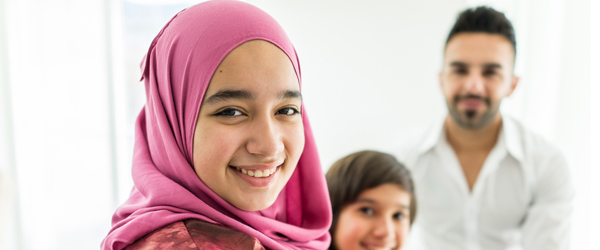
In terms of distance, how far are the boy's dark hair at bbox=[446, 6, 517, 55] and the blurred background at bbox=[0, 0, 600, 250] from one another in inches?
18.9

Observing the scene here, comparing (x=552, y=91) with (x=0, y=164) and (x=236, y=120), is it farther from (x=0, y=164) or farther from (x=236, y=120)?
(x=0, y=164)

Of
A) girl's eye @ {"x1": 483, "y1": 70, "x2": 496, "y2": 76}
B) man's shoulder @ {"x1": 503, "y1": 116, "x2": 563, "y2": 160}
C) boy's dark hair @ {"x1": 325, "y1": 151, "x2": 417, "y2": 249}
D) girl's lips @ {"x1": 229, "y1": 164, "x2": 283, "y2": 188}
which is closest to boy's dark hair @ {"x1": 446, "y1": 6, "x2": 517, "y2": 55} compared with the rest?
girl's eye @ {"x1": 483, "y1": 70, "x2": 496, "y2": 76}

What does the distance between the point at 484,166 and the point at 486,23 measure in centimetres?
69

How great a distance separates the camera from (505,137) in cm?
212

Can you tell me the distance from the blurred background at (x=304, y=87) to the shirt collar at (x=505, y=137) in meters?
0.16

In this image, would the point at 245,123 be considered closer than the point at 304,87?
Yes

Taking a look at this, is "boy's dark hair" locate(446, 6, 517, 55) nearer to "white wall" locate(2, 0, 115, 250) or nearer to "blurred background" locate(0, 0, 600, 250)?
"blurred background" locate(0, 0, 600, 250)

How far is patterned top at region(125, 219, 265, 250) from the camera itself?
694 millimetres

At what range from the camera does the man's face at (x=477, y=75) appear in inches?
77.7

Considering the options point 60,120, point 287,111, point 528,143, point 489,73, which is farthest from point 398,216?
point 60,120

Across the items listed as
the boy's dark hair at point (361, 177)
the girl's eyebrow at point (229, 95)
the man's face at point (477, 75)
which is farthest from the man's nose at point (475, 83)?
the girl's eyebrow at point (229, 95)

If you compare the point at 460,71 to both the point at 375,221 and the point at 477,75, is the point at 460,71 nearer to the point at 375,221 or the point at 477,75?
the point at 477,75

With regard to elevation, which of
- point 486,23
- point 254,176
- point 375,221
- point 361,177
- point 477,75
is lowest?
point 375,221

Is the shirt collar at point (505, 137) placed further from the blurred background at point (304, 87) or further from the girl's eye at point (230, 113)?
the girl's eye at point (230, 113)
